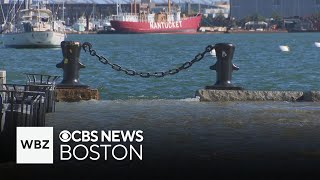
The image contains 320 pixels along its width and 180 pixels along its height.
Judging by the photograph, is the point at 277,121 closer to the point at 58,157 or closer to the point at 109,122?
the point at 109,122

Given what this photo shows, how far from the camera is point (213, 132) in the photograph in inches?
471

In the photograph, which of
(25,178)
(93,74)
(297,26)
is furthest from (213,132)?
(297,26)

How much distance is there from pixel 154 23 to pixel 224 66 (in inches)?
6140

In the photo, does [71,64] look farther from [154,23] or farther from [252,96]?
[154,23]

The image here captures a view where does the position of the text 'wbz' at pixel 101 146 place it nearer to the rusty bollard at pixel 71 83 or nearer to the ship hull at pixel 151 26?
the rusty bollard at pixel 71 83

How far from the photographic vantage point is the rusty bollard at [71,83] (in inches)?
627

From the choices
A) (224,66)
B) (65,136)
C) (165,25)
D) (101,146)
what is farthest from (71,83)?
(165,25)

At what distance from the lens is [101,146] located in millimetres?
10758

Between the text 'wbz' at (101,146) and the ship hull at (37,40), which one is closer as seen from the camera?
the text 'wbz' at (101,146)

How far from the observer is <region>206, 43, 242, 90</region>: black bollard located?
16.2m

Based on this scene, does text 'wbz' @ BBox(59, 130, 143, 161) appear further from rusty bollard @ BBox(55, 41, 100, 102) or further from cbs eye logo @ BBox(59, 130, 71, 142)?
rusty bollard @ BBox(55, 41, 100, 102)

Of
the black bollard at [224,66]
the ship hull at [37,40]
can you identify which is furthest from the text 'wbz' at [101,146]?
the ship hull at [37,40]

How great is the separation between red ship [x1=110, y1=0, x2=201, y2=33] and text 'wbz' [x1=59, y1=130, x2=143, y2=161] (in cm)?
15724

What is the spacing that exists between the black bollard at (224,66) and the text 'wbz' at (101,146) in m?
4.45
